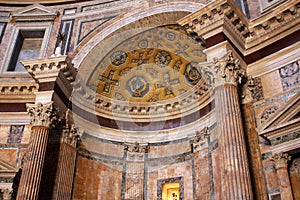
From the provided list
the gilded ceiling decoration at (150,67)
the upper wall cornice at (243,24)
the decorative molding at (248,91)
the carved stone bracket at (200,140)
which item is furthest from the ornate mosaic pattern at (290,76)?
the gilded ceiling decoration at (150,67)

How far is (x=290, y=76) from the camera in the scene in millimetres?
8703

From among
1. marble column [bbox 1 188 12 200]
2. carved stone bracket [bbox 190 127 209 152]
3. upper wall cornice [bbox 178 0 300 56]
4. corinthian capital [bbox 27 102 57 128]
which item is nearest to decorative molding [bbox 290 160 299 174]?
upper wall cornice [bbox 178 0 300 56]

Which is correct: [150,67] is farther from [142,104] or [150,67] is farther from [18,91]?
[18,91]

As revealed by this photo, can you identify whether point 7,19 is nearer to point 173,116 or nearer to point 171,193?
point 173,116

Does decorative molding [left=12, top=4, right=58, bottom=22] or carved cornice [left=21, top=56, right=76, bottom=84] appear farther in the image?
decorative molding [left=12, top=4, right=58, bottom=22]

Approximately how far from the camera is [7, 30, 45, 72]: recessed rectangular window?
13.9 meters

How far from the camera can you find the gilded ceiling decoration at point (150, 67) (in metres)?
13.2

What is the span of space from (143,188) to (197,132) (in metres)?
2.94

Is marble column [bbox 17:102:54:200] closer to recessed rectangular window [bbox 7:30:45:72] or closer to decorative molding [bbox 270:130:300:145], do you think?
recessed rectangular window [bbox 7:30:45:72]

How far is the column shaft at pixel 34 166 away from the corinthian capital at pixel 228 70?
17.3 feet

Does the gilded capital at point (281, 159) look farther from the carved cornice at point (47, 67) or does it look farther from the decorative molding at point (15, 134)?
the decorative molding at point (15, 134)

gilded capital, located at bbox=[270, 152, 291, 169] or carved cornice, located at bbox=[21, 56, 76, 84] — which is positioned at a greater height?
carved cornice, located at bbox=[21, 56, 76, 84]

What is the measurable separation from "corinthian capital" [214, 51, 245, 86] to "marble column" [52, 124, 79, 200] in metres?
5.56

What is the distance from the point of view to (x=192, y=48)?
1298 centimetres
